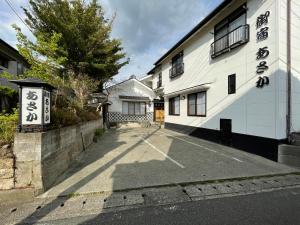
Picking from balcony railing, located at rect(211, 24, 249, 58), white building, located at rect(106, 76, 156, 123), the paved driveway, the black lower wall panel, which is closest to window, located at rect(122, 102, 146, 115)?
white building, located at rect(106, 76, 156, 123)

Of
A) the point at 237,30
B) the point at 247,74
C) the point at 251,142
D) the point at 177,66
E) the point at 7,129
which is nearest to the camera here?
the point at 7,129

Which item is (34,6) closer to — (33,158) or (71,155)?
(71,155)

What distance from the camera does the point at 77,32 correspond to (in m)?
9.61

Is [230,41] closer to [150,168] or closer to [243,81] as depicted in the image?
[243,81]

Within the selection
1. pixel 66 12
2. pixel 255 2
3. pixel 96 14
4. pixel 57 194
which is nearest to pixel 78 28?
pixel 66 12

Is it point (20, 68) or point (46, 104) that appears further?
point (20, 68)

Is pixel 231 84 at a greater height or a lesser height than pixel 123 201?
greater

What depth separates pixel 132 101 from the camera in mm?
18266

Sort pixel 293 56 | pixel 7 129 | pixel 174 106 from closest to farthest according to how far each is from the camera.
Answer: pixel 7 129
pixel 293 56
pixel 174 106

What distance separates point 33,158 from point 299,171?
21.3 feet

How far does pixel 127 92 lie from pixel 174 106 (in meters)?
6.38

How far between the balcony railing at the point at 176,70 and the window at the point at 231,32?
354cm

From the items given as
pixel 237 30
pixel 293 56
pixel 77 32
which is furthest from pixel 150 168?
pixel 77 32

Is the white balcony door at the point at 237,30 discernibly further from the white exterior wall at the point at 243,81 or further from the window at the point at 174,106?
the window at the point at 174,106
